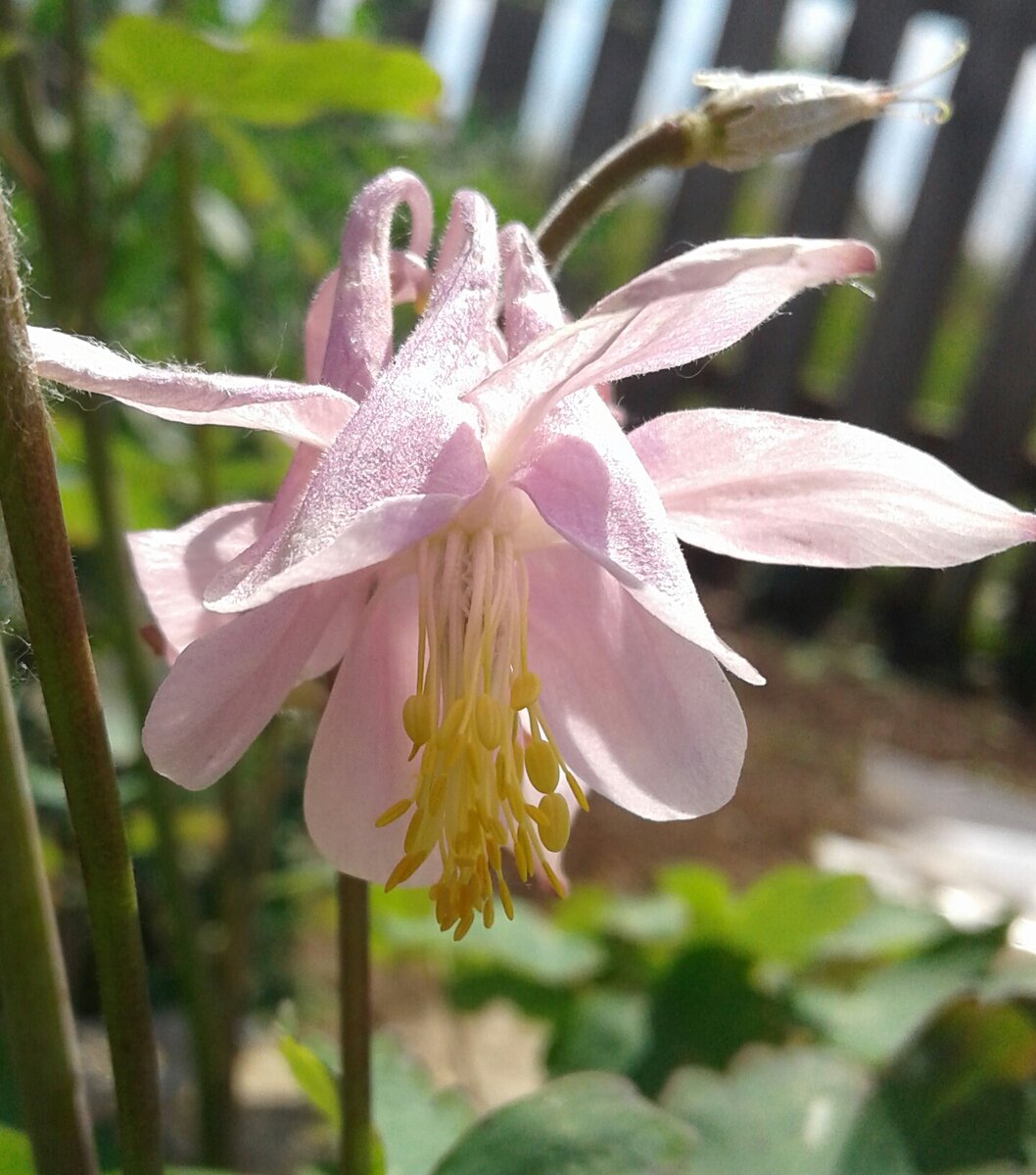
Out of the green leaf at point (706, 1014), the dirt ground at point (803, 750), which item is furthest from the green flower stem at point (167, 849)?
the dirt ground at point (803, 750)

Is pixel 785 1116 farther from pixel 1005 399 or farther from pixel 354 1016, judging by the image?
pixel 1005 399

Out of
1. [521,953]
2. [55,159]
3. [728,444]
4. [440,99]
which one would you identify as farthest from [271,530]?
[55,159]

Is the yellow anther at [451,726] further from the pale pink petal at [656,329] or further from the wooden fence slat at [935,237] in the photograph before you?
the wooden fence slat at [935,237]

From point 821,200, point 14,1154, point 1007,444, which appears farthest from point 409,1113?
point 821,200

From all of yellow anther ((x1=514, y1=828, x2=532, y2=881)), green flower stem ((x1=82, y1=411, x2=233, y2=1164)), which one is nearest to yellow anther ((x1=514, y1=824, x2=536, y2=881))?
yellow anther ((x1=514, y1=828, x2=532, y2=881))

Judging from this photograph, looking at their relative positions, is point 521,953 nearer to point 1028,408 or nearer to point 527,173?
point 1028,408

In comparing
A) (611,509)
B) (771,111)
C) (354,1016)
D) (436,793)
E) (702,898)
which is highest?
(771,111)
